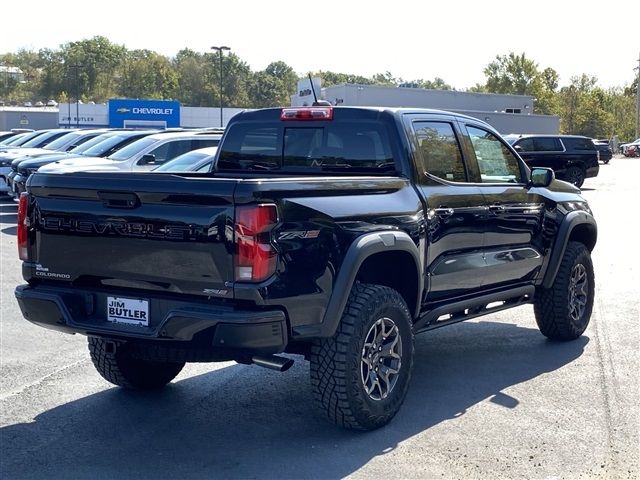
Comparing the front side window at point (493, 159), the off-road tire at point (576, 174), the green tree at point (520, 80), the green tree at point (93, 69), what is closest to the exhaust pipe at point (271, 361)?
the front side window at point (493, 159)

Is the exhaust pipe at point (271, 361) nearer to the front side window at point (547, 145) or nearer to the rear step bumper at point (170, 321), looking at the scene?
the rear step bumper at point (170, 321)

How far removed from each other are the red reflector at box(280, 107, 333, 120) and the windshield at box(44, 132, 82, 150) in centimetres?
1681

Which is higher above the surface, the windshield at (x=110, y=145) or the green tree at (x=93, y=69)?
the green tree at (x=93, y=69)

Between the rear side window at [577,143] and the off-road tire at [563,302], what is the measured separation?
74.2 feet

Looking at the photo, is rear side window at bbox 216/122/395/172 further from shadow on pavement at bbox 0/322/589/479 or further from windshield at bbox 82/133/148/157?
windshield at bbox 82/133/148/157

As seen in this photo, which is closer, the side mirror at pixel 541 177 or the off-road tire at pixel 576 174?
the side mirror at pixel 541 177

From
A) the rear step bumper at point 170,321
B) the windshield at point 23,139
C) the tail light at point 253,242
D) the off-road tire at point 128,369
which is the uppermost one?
the tail light at point 253,242

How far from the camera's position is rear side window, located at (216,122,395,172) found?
20.6ft

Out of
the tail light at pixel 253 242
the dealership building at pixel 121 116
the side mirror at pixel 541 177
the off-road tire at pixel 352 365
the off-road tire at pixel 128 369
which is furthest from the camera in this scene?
the dealership building at pixel 121 116

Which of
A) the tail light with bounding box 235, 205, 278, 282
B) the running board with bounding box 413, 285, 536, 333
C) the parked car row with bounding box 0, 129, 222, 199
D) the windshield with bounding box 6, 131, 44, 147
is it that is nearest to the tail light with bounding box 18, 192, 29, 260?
the tail light with bounding box 235, 205, 278, 282

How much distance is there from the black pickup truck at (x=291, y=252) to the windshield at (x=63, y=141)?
16.4 metres

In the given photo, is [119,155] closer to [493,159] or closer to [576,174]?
[493,159]

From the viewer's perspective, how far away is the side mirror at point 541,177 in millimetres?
7386

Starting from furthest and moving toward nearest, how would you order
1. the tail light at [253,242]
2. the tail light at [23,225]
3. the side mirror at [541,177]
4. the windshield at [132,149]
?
the windshield at [132,149] < the side mirror at [541,177] < the tail light at [23,225] < the tail light at [253,242]
